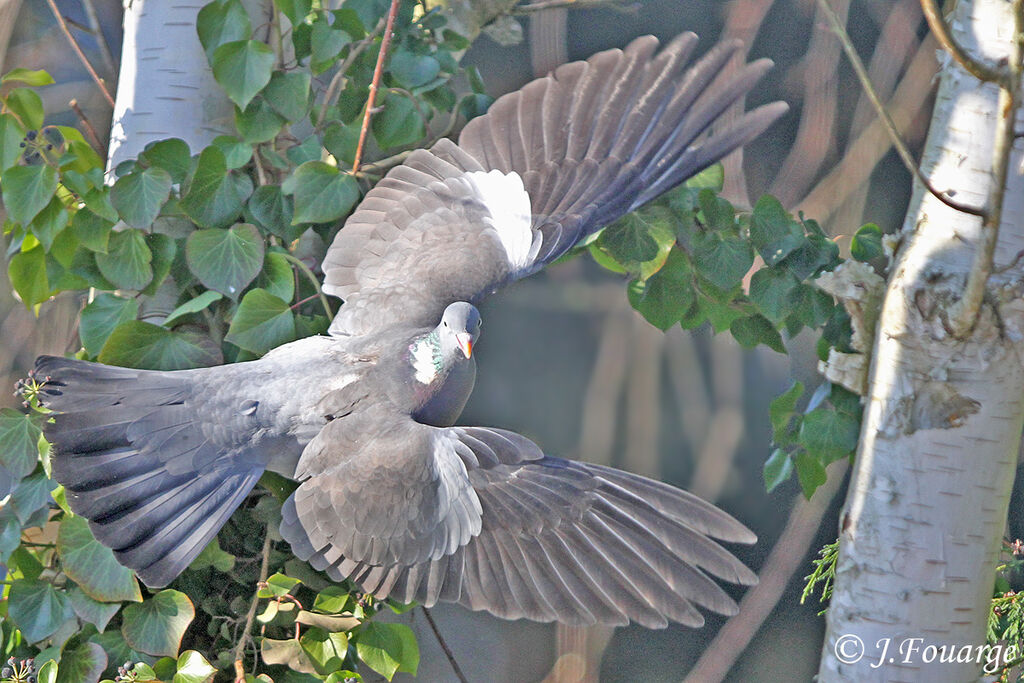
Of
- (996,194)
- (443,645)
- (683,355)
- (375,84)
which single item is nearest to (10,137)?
(375,84)

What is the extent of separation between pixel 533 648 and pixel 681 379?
712 millimetres

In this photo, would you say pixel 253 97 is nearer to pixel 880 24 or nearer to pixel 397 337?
pixel 397 337

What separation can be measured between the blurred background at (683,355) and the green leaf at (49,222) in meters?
0.79

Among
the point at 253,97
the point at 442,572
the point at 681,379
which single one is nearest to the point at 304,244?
the point at 253,97

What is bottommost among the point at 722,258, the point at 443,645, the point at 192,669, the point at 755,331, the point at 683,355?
the point at 683,355

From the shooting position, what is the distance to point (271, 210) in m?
1.09

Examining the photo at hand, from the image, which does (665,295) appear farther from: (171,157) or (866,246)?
(171,157)

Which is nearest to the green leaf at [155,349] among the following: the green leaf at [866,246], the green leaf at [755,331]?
the green leaf at [755,331]

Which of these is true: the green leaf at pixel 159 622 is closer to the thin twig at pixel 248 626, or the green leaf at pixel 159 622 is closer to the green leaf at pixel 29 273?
the thin twig at pixel 248 626

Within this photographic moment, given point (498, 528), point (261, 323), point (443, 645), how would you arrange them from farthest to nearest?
point (443, 645)
point (261, 323)
point (498, 528)

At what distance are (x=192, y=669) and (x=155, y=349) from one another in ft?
1.14

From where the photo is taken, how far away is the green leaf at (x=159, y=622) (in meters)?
0.98

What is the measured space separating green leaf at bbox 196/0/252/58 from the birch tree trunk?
78cm

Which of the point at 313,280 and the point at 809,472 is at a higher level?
the point at 313,280
